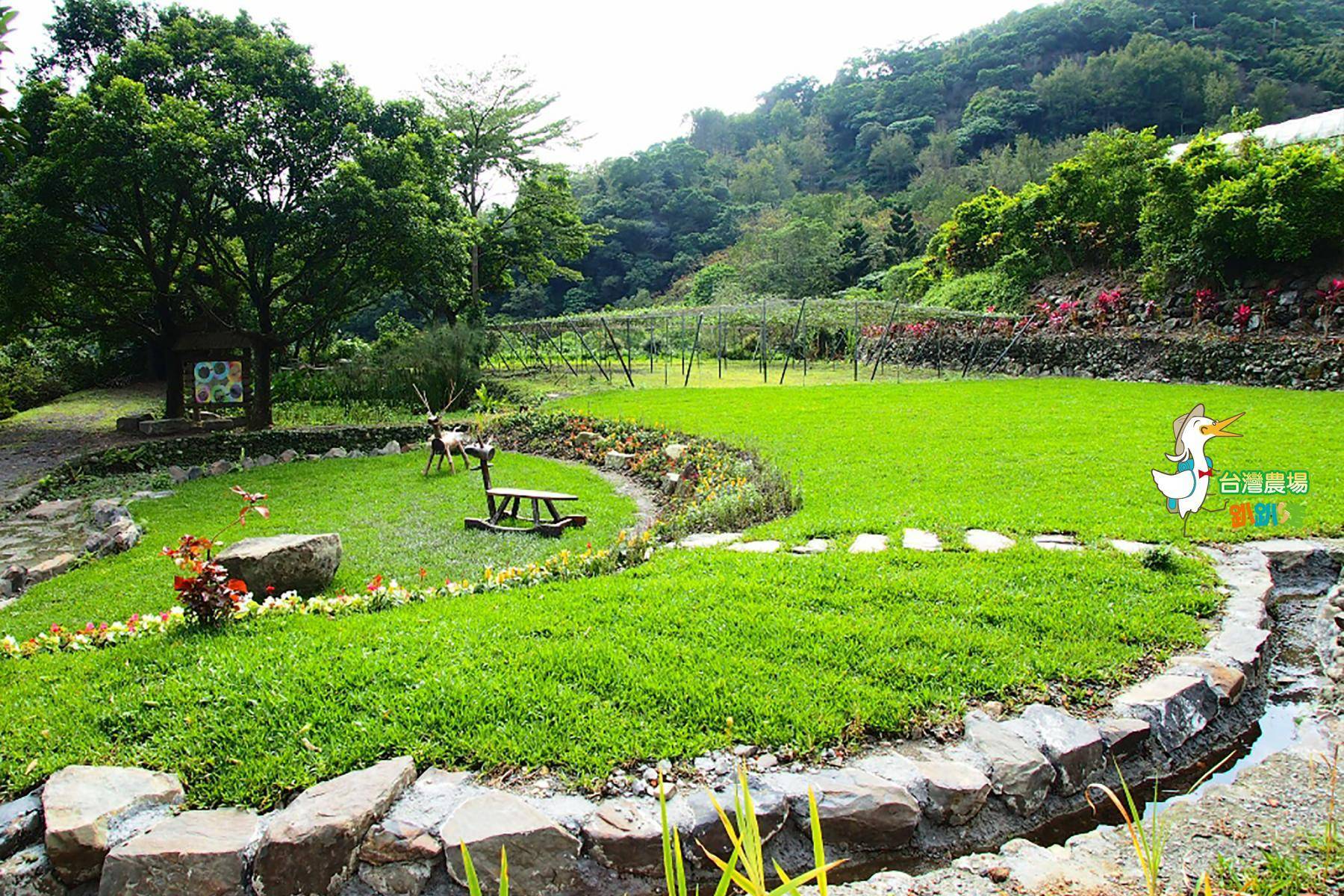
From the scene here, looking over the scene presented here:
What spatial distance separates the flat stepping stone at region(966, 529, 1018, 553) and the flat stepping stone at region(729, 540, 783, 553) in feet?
3.90

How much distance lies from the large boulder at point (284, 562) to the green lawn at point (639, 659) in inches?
15.4

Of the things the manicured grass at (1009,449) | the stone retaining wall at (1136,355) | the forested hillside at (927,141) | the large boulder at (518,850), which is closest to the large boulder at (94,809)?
the large boulder at (518,850)

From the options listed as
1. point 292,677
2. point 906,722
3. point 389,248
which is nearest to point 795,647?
point 906,722

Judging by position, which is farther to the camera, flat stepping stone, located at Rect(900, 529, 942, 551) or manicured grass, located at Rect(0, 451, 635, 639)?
manicured grass, located at Rect(0, 451, 635, 639)

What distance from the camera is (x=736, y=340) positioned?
2539cm

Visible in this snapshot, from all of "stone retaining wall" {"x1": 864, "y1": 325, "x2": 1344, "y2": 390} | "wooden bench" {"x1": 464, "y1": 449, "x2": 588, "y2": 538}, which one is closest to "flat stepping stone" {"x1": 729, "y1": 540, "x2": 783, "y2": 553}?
"wooden bench" {"x1": 464, "y1": 449, "x2": 588, "y2": 538}

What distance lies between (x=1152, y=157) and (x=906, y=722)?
64.8 feet

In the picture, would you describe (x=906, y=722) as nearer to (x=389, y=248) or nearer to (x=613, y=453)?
(x=613, y=453)

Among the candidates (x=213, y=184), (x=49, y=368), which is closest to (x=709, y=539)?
(x=213, y=184)

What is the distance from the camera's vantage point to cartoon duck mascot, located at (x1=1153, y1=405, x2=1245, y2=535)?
13.3ft

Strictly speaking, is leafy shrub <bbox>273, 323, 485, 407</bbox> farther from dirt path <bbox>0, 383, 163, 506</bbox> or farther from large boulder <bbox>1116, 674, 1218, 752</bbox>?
large boulder <bbox>1116, 674, 1218, 752</bbox>

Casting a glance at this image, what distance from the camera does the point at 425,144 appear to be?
43.6 feet

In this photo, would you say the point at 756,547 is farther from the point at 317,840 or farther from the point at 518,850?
the point at 317,840

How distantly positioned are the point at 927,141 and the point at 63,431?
49169mm
